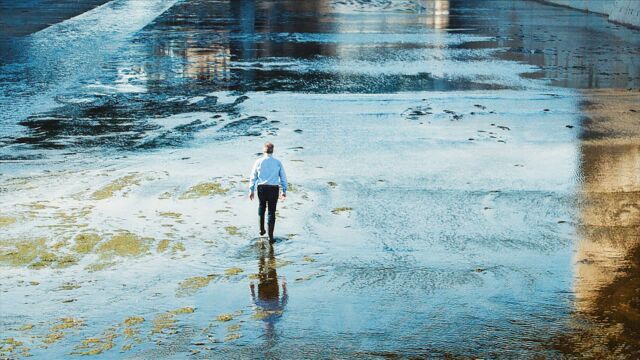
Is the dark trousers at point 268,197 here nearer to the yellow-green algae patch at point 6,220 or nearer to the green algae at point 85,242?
the green algae at point 85,242

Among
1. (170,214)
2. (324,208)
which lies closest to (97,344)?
(170,214)

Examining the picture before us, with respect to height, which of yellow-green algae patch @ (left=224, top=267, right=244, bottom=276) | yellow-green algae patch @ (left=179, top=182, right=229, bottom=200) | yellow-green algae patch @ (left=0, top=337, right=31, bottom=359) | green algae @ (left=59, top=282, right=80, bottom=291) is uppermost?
yellow-green algae patch @ (left=179, top=182, right=229, bottom=200)

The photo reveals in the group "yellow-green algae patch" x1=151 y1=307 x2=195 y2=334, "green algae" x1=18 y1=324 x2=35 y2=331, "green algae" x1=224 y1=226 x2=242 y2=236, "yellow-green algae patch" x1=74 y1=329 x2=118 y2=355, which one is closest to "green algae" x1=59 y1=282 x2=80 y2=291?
"green algae" x1=18 y1=324 x2=35 y2=331

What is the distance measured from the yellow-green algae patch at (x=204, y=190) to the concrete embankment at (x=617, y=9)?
2864cm

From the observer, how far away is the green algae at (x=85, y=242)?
12.5 m

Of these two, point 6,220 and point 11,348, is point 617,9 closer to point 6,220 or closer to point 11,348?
point 6,220

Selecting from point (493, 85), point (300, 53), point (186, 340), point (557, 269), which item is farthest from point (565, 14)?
point (186, 340)

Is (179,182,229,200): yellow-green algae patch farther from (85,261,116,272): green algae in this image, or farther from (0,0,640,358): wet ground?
(85,261,116,272): green algae

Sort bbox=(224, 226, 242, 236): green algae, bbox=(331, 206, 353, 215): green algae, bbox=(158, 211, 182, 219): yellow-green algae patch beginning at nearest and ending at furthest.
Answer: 1. bbox=(224, 226, 242, 236): green algae
2. bbox=(158, 211, 182, 219): yellow-green algae patch
3. bbox=(331, 206, 353, 215): green algae

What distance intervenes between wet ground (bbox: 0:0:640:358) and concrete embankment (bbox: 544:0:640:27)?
11.3 metres

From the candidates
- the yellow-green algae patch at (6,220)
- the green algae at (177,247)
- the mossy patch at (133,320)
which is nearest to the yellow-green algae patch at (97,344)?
the mossy patch at (133,320)

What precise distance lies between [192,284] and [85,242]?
2033mm

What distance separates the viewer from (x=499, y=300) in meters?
10.9

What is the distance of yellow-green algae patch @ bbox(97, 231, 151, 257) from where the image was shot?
1248 cm
